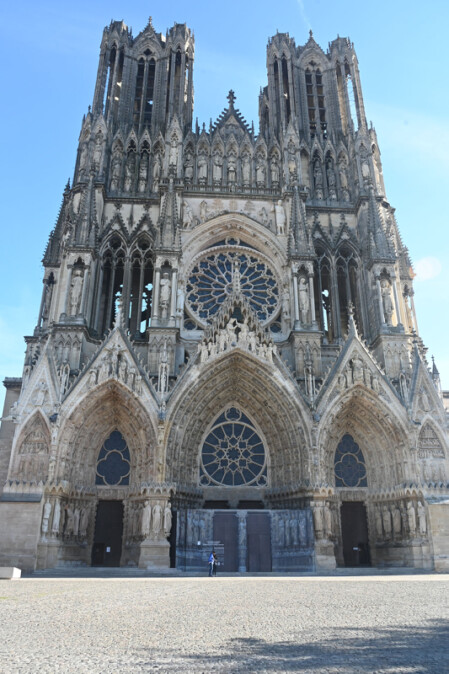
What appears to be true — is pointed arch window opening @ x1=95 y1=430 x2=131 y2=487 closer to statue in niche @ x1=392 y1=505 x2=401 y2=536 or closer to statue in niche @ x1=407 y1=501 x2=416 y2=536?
statue in niche @ x1=392 y1=505 x2=401 y2=536

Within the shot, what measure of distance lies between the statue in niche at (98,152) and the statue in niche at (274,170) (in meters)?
8.79

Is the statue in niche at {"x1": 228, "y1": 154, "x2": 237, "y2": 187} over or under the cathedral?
over

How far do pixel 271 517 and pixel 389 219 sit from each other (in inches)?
636

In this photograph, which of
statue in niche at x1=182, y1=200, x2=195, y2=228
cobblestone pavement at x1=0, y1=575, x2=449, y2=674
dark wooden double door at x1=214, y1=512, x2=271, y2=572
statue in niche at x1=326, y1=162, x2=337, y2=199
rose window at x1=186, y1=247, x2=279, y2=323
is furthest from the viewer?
statue in niche at x1=326, y1=162, x2=337, y2=199

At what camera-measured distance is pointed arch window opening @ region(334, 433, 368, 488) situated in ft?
70.7

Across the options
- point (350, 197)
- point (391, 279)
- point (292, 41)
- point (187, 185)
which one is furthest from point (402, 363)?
point (292, 41)

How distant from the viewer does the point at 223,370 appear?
21.8m

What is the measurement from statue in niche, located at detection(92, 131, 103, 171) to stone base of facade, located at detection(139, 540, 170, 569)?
A: 17839mm

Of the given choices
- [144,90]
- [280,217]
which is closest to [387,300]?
[280,217]

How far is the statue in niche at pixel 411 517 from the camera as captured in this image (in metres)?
19.2

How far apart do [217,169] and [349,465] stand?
53.2 feet

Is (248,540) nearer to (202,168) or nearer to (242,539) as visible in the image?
(242,539)

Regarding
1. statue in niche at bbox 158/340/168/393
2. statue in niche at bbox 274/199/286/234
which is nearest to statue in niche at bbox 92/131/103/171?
statue in niche at bbox 274/199/286/234

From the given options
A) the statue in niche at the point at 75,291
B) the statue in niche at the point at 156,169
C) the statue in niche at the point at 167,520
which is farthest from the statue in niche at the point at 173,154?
the statue in niche at the point at 167,520
